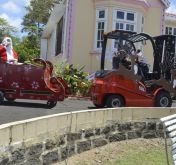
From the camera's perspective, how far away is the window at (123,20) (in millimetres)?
22484

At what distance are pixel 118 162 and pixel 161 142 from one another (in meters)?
2.14

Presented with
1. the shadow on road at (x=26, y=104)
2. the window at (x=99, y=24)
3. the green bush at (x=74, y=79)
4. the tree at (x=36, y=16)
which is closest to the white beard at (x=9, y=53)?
the shadow on road at (x=26, y=104)

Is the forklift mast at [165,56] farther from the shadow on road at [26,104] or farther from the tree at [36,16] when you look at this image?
the tree at [36,16]

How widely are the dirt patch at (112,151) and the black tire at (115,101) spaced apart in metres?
2.70

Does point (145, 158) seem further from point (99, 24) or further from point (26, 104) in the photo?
point (99, 24)

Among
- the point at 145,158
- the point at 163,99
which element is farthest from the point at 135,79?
the point at 145,158

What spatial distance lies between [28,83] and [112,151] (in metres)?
3.57

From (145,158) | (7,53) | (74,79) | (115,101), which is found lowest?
(145,158)

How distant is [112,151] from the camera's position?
1018 centimetres

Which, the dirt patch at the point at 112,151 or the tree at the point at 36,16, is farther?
the tree at the point at 36,16

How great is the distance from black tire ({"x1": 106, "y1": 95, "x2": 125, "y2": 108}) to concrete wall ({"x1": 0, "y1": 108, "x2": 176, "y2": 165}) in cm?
230

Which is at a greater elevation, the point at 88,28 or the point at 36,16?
the point at 36,16

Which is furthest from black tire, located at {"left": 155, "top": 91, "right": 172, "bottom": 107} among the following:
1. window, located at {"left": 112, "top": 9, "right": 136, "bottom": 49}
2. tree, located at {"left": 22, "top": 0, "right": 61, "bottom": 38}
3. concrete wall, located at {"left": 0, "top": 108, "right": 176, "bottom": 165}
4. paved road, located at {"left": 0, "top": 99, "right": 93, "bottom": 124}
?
tree, located at {"left": 22, "top": 0, "right": 61, "bottom": 38}

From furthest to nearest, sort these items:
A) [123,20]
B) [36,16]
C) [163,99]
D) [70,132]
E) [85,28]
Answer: [36,16] < [123,20] < [85,28] < [163,99] < [70,132]
